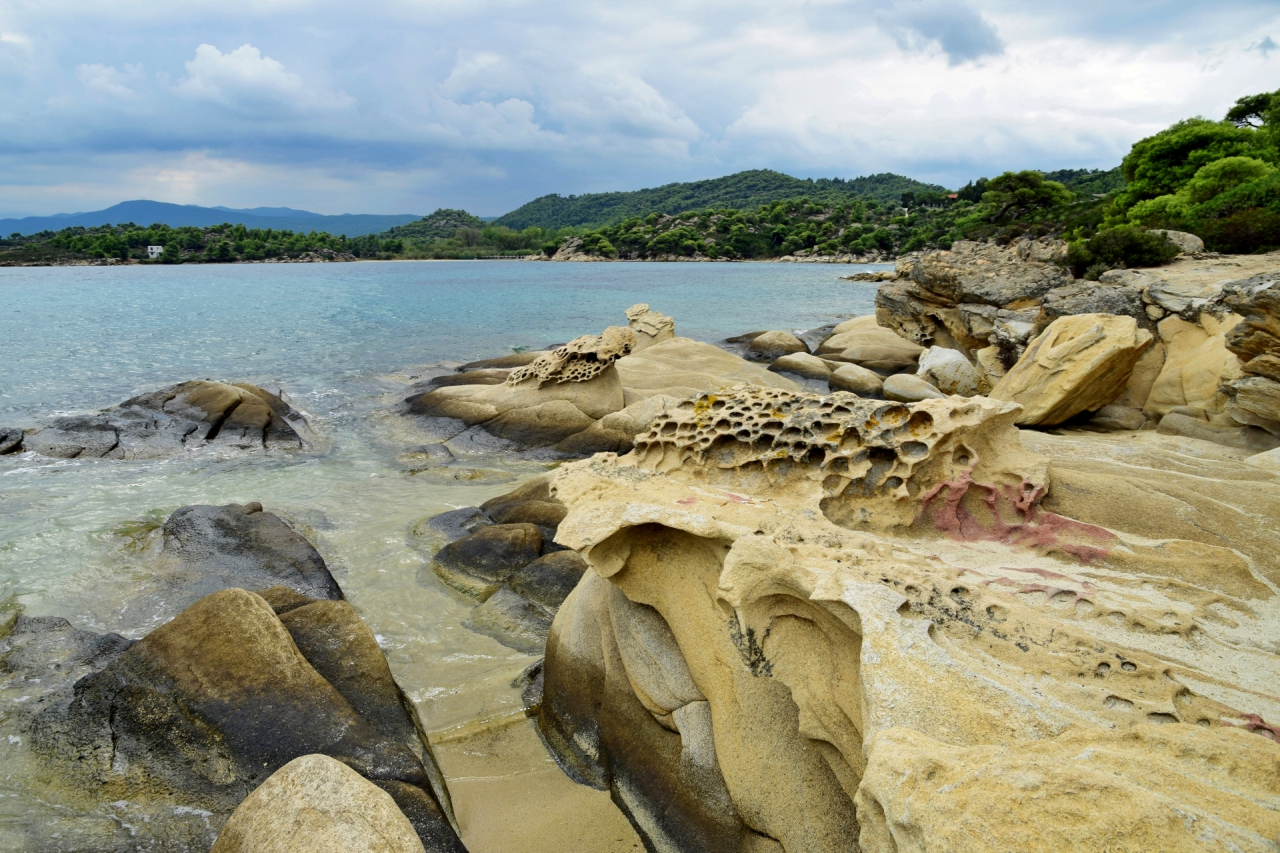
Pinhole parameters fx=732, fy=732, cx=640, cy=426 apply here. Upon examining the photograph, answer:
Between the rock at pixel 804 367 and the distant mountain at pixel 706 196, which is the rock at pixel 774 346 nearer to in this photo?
the rock at pixel 804 367

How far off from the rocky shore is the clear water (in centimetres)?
56

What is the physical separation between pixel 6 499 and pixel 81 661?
17.7ft

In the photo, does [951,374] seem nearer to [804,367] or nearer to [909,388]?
[909,388]

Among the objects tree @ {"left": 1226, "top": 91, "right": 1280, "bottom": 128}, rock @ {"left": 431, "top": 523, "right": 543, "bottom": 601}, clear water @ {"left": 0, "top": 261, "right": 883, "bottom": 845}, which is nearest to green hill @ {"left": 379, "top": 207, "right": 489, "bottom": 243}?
clear water @ {"left": 0, "top": 261, "right": 883, "bottom": 845}

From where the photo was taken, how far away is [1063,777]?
1.66 metres

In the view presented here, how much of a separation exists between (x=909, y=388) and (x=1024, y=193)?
37.6 m

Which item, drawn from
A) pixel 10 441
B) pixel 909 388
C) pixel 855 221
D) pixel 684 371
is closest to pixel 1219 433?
pixel 909 388

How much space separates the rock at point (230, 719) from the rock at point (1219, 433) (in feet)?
20.8

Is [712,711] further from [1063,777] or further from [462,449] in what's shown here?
[462,449]

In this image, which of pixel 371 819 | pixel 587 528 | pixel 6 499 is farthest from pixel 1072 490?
pixel 6 499

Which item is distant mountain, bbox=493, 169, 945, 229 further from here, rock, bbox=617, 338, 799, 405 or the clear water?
rock, bbox=617, 338, 799, 405

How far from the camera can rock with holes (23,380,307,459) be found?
10.1 m

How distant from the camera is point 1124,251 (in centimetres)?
1056

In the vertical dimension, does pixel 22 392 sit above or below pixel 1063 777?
below
